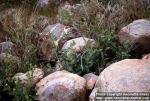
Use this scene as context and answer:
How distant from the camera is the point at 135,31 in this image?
471 centimetres

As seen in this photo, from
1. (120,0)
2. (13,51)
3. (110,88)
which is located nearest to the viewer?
(110,88)

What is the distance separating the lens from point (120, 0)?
589 centimetres

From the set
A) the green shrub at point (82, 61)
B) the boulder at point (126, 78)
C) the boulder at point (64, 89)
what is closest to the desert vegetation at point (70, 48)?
the green shrub at point (82, 61)

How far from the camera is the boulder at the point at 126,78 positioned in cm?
365

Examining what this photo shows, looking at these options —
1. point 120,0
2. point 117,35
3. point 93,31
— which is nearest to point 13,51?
point 93,31

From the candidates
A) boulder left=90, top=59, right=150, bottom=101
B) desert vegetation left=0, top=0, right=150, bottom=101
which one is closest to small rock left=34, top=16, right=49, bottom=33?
desert vegetation left=0, top=0, right=150, bottom=101

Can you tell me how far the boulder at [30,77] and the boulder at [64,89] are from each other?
157 millimetres

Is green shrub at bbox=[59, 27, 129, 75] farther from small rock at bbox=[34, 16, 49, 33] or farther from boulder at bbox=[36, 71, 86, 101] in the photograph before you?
small rock at bbox=[34, 16, 49, 33]

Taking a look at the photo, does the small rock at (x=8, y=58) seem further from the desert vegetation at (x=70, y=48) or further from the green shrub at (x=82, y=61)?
the green shrub at (x=82, y=61)

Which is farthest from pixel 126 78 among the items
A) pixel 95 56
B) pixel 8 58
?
pixel 8 58

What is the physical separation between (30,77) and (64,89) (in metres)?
0.41

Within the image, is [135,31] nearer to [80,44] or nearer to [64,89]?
[80,44]

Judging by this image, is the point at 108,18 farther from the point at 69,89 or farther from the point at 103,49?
the point at 69,89

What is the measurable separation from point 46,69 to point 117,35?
3.37 ft
